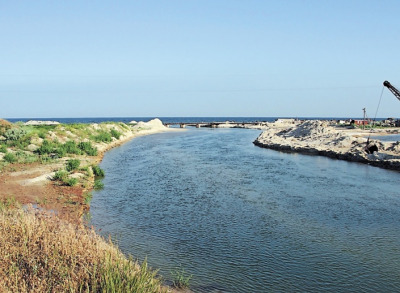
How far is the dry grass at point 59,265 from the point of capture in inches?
277

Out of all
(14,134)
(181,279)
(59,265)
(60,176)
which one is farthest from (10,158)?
(59,265)

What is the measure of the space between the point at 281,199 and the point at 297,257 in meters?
7.76

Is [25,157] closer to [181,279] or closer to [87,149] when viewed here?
[87,149]

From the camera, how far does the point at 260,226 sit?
49.9 ft

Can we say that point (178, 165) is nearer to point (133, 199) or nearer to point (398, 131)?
point (133, 199)

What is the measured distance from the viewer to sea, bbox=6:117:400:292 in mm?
10695

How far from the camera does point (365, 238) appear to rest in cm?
1378

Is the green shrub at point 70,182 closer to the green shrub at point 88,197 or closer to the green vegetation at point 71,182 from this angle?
the green vegetation at point 71,182

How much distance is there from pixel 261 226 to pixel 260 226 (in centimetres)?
4

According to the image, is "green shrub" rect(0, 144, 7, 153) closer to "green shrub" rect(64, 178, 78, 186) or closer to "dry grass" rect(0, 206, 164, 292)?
"green shrub" rect(64, 178, 78, 186)

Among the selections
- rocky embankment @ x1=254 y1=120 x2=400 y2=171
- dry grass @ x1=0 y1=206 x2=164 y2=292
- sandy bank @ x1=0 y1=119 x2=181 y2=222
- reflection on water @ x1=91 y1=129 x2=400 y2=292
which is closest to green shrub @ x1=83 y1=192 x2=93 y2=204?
sandy bank @ x1=0 y1=119 x2=181 y2=222

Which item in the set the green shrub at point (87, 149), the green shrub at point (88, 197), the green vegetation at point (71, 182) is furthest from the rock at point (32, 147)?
the green shrub at point (88, 197)

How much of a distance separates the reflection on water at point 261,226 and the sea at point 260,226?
41 mm

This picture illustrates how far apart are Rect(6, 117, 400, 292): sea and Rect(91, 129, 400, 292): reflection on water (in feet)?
0.13
